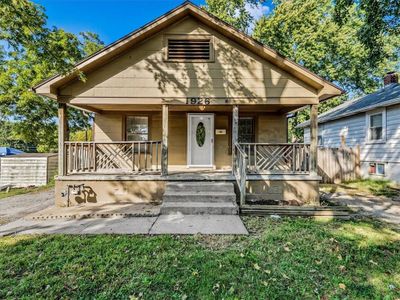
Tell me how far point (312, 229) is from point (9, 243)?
5.72 meters

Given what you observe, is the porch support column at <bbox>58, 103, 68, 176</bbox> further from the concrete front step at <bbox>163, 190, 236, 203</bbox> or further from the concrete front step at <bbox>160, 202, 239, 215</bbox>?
the concrete front step at <bbox>160, 202, 239, 215</bbox>

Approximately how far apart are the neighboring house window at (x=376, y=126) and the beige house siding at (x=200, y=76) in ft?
19.9

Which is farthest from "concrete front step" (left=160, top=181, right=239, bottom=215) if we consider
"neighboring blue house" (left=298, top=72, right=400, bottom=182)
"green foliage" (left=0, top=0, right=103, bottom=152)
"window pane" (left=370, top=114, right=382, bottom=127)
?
"window pane" (left=370, top=114, right=382, bottom=127)

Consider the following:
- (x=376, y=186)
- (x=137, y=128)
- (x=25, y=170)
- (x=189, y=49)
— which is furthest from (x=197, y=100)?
(x=25, y=170)

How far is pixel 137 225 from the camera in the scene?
4.82 meters

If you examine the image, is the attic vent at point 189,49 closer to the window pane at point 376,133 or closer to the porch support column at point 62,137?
the porch support column at point 62,137

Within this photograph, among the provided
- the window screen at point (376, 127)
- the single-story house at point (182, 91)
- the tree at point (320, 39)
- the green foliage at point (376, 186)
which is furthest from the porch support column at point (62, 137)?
the tree at point (320, 39)

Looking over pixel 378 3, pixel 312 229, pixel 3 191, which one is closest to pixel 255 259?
pixel 312 229

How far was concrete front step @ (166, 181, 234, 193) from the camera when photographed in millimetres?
6488

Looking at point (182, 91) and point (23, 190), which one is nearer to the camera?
point (182, 91)

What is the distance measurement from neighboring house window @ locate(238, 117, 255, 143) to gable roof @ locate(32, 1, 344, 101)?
286 centimetres

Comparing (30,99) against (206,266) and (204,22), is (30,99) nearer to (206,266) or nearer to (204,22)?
(204,22)

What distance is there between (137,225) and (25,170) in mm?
9232

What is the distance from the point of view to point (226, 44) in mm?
7027
